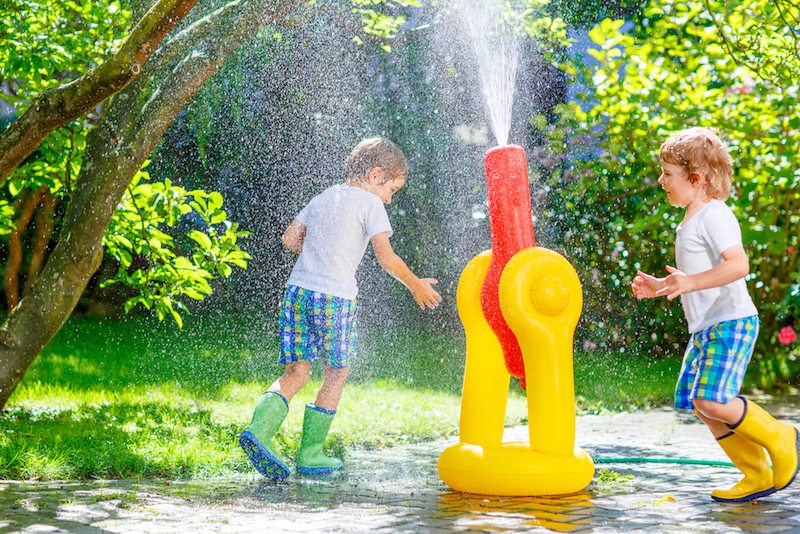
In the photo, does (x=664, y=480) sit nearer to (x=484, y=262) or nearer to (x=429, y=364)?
(x=484, y=262)

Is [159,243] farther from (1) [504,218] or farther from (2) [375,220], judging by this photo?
(1) [504,218]

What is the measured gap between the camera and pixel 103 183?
4980 millimetres

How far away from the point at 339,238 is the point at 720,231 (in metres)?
1.60

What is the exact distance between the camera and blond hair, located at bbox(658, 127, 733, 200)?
3844mm

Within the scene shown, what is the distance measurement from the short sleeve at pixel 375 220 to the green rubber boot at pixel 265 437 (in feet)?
2.65

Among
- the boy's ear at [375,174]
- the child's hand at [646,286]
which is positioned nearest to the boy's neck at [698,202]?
the child's hand at [646,286]

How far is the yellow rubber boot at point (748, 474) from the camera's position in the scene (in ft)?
12.2

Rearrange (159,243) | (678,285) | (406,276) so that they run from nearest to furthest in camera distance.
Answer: (678,285), (406,276), (159,243)

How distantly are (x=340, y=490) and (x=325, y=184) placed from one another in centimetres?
752

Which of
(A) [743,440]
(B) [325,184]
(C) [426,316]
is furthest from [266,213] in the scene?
(A) [743,440]

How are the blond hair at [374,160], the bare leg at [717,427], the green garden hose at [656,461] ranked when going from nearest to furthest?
the bare leg at [717,427] < the blond hair at [374,160] < the green garden hose at [656,461]

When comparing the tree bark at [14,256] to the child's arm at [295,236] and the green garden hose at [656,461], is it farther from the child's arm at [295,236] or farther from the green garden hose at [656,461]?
the green garden hose at [656,461]

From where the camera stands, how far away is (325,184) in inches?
444

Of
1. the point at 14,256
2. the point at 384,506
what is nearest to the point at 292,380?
the point at 384,506
